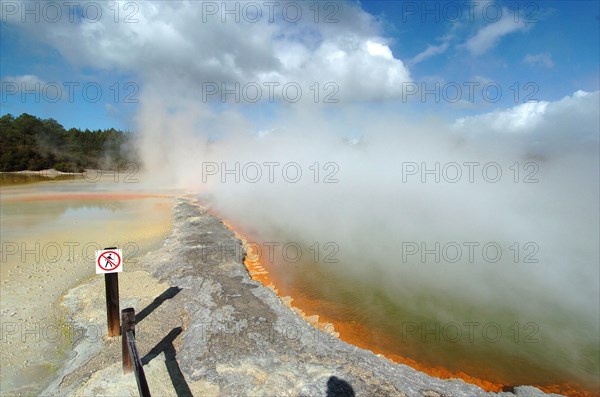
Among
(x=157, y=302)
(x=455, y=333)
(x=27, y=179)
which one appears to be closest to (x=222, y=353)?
(x=157, y=302)

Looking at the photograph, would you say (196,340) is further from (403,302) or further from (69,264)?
(69,264)

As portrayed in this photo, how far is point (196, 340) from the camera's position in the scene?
14.7 feet

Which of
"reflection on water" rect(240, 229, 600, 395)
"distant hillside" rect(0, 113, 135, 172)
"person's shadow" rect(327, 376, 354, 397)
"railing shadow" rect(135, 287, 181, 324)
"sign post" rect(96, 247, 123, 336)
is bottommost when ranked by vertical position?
"reflection on water" rect(240, 229, 600, 395)

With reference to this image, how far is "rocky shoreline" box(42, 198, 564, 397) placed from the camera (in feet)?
12.0

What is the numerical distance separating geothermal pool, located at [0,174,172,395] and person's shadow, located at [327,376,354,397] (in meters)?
3.12

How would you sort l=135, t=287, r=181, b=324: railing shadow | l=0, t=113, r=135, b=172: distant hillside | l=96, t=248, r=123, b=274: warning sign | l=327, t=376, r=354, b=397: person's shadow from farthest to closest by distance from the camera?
l=0, t=113, r=135, b=172: distant hillside → l=135, t=287, r=181, b=324: railing shadow → l=96, t=248, r=123, b=274: warning sign → l=327, t=376, r=354, b=397: person's shadow

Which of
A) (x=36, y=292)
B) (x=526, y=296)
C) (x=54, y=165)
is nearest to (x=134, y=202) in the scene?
(x=36, y=292)

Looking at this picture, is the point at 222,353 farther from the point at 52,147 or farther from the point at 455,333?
the point at 52,147

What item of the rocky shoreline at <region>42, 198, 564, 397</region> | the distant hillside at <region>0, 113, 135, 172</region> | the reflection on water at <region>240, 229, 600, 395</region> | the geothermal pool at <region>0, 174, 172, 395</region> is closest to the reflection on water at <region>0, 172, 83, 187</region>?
the distant hillside at <region>0, 113, 135, 172</region>

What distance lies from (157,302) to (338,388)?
3477 millimetres

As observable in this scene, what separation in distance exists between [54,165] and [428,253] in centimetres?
5859

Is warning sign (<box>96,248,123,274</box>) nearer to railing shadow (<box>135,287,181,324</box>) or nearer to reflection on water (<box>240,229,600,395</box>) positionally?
railing shadow (<box>135,287,181,324</box>)

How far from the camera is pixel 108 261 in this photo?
4.52m

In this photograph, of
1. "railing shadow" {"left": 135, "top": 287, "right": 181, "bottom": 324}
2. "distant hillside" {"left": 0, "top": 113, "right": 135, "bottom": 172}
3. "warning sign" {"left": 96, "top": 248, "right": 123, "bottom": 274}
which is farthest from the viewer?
"distant hillside" {"left": 0, "top": 113, "right": 135, "bottom": 172}
